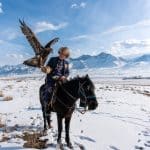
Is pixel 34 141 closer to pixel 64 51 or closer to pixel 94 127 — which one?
pixel 64 51

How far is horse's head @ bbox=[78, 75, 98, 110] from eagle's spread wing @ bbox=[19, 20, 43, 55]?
1686 millimetres

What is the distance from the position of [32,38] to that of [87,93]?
2456 mm

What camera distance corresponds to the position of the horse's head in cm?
977

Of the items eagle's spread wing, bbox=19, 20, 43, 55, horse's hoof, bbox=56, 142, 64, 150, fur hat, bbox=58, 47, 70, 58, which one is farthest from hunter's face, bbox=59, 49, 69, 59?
horse's hoof, bbox=56, 142, 64, 150

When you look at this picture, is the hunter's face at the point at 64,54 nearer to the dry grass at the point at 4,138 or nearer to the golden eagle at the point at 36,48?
the golden eagle at the point at 36,48

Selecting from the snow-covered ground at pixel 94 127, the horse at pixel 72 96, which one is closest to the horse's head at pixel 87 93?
the horse at pixel 72 96

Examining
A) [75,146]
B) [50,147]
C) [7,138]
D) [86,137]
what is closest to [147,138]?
[86,137]

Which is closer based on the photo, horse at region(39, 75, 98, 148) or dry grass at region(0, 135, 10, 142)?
horse at region(39, 75, 98, 148)

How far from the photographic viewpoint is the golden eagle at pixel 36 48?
10.1 meters

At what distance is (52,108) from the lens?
36.8 ft

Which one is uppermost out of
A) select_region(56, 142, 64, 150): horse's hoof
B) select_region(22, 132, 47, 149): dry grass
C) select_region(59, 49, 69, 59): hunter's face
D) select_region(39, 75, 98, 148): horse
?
select_region(59, 49, 69, 59): hunter's face

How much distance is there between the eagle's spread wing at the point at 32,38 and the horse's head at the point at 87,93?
1686mm

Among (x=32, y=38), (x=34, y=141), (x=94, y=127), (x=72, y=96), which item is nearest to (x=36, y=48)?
(x=32, y=38)

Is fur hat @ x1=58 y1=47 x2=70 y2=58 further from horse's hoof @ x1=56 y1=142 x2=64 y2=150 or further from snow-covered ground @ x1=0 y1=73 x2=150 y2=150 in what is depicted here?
horse's hoof @ x1=56 y1=142 x2=64 y2=150
